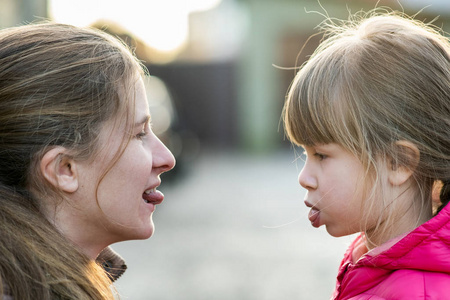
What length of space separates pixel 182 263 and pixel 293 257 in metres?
1.24

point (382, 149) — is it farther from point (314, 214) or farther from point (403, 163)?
point (314, 214)

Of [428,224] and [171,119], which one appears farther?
[171,119]

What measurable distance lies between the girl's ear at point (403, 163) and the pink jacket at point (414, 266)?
17cm

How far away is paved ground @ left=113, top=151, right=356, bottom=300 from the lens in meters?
5.98

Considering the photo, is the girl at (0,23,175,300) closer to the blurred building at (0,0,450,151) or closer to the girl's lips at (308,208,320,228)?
the girl's lips at (308,208,320,228)

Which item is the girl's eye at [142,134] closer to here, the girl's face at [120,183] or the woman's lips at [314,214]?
the girl's face at [120,183]

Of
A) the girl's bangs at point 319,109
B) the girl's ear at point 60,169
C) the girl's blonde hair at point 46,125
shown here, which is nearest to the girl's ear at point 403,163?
the girl's bangs at point 319,109

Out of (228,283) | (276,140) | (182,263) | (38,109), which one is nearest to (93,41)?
(38,109)

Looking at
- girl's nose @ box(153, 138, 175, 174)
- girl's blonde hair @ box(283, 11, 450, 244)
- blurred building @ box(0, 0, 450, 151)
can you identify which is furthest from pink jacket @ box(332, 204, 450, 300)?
blurred building @ box(0, 0, 450, 151)

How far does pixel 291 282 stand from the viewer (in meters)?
6.22

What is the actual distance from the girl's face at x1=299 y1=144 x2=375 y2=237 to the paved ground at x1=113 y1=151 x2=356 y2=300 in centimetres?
83

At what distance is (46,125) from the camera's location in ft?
6.54

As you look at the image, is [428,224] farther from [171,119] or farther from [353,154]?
[171,119]

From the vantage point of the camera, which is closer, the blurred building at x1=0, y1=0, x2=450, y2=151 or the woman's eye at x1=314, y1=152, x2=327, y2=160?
the woman's eye at x1=314, y1=152, x2=327, y2=160
